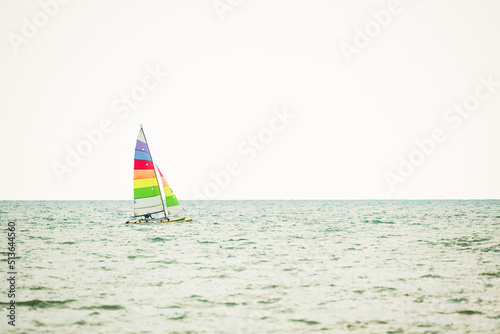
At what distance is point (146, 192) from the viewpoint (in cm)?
4453

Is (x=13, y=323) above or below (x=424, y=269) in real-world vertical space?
above

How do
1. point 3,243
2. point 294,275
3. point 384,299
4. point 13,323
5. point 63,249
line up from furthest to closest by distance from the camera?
point 3,243
point 63,249
point 294,275
point 384,299
point 13,323

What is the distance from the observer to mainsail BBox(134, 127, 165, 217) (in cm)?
4412

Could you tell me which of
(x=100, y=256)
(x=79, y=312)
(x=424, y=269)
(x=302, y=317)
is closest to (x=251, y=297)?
(x=302, y=317)

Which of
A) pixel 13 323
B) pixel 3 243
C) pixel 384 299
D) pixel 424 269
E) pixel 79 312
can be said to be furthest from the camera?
pixel 3 243

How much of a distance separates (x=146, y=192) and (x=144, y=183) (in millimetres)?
827

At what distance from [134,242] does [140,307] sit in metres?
21.2

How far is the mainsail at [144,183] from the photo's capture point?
44125 millimetres

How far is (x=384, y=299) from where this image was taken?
1573 cm

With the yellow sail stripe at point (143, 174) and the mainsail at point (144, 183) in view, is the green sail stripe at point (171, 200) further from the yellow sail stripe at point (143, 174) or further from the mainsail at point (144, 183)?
the yellow sail stripe at point (143, 174)

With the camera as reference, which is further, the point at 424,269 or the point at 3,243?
the point at 3,243

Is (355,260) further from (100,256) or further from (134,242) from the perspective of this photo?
(134,242)

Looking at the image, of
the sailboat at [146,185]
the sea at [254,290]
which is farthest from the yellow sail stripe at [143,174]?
the sea at [254,290]

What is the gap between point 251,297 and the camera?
15969 mm
